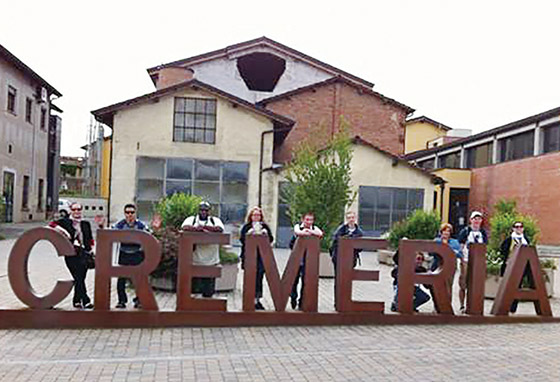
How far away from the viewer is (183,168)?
79.5 ft

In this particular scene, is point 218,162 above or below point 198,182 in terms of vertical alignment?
above

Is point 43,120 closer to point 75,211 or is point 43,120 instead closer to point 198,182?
point 198,182

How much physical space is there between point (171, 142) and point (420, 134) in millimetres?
34557

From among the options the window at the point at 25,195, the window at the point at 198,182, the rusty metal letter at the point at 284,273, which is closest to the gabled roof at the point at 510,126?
the window at the point at 198,182

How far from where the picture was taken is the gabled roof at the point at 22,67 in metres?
27.4

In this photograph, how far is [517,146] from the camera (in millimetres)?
32375

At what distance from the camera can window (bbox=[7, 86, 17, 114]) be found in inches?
1146

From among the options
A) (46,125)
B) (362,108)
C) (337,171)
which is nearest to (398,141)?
(362,108)

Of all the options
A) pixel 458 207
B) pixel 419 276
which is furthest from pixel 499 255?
pixel 458 207

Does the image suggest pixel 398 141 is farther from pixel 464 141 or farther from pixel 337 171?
pixel 337 171

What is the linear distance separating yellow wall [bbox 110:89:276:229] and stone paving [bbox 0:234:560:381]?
1643 centimetres

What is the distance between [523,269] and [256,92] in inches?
1155

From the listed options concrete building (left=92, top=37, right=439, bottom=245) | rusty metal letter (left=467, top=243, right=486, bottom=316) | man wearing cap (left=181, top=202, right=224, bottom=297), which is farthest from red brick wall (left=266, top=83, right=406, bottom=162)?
rusty metal letter (left=467, top=243, right=486, bottom=316)

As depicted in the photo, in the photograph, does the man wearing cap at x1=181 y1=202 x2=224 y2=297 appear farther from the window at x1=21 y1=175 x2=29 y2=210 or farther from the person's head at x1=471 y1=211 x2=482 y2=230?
the window at x1=21 y1=175 x2=29 y2=210
